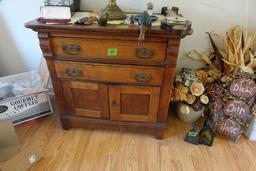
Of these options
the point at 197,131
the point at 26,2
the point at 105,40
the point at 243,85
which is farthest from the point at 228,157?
the point at 26,2

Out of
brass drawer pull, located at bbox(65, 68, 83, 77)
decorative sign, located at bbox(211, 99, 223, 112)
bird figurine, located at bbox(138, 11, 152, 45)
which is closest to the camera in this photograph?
bird figurine, located at bbox(138, 11, 152, 45)

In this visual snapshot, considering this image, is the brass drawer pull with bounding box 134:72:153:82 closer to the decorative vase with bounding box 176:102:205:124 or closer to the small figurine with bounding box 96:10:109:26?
the small figurine with bounding box 96:10:109:26

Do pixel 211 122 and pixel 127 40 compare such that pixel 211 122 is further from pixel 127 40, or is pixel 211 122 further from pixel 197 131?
pixel 127 40

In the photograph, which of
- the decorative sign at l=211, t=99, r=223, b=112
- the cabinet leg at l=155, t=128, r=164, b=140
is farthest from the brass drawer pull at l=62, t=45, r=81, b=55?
the decorative sign at l=211, t=99, r=223, b=112

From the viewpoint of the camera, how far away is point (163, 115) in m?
1.47

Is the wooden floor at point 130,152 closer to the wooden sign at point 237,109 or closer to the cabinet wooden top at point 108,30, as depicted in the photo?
the wooden sign at point 237,109

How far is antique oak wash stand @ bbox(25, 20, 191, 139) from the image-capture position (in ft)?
3.86

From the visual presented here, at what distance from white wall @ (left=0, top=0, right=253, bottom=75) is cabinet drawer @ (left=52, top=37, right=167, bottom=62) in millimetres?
490

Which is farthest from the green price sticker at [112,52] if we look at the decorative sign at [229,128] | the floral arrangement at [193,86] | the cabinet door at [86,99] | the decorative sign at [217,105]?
the decorative sign at [229,128]

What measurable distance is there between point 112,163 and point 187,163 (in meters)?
0.52

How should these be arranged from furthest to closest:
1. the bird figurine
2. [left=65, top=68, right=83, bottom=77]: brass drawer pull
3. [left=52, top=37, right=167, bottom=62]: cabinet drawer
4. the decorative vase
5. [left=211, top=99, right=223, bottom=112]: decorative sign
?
the decorative vase < [left=211, top=99, right=223, bottom=112]: decorative sign < [left=65, top=68, right=83, bottom=77]: brass drawer pull < [left=52, top=37, right=167, bottom=62]: cabinet drawer < the bird figurine

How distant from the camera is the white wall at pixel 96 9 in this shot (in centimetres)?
152

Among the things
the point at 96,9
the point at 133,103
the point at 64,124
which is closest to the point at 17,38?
the point at 96,9

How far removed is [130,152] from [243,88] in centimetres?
93
